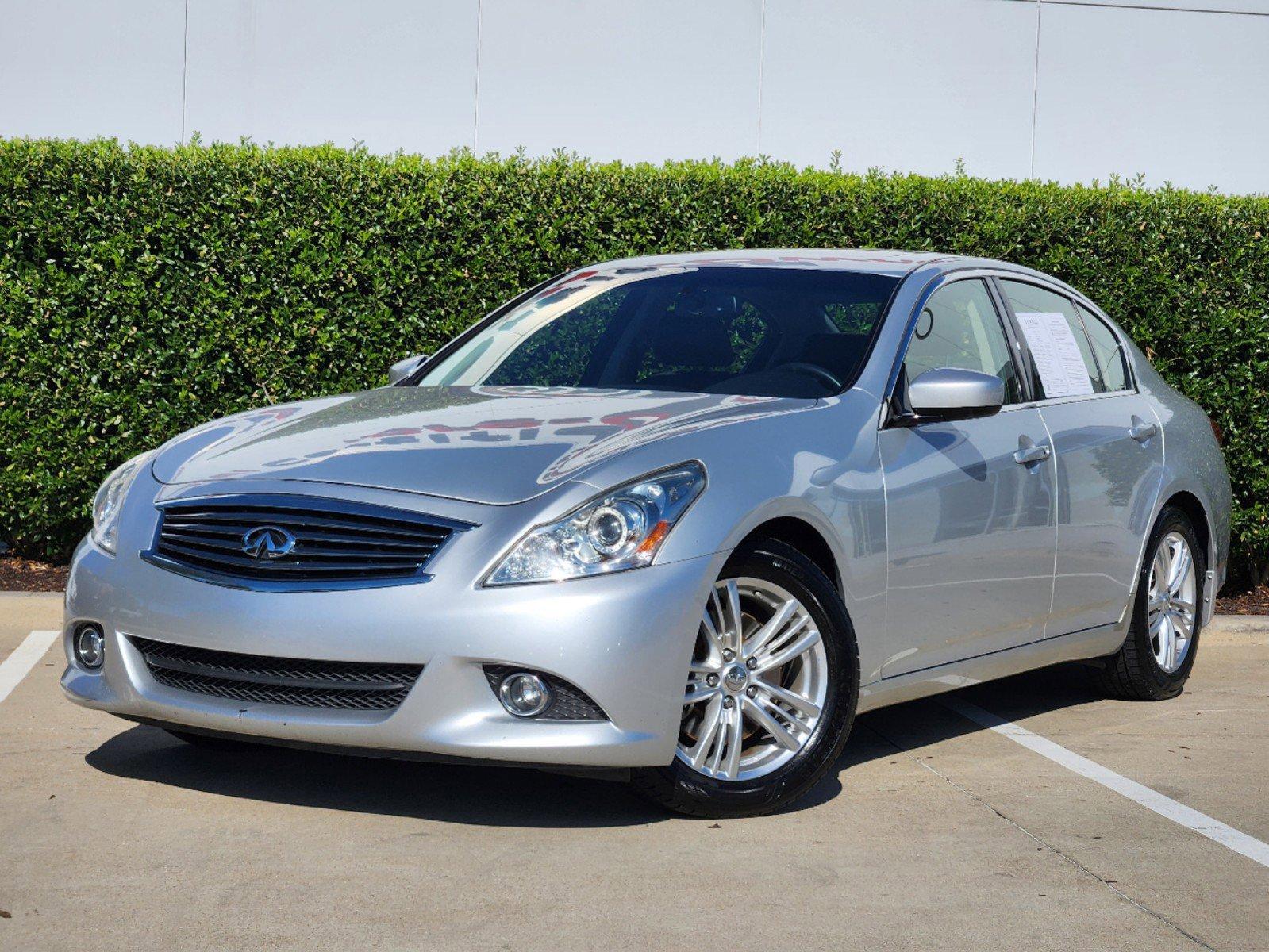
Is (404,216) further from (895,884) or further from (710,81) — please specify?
(895,884)

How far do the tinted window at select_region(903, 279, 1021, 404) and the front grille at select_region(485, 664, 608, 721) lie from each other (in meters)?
1.81

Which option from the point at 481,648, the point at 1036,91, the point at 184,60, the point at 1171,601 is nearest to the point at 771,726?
the point at 481,648

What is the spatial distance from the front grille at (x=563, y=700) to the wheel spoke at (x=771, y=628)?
22.1 inches

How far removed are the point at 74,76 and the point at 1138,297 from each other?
7433mm

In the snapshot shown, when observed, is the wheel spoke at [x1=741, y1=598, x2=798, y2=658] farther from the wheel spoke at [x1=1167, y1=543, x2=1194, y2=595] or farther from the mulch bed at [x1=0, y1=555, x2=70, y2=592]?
the mulch bed at [x1=0, y1=555, x2=70, y2=592]

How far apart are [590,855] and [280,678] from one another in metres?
0.92

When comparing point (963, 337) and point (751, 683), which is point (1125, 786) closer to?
point (751, 683)

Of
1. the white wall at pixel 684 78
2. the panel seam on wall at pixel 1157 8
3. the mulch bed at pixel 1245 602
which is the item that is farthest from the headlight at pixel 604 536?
the panel seam on wall at pixel 1157 8

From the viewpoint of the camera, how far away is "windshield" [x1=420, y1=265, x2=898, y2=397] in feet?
18.1

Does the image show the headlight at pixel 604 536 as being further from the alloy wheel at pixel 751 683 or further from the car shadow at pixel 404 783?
the car shadow at pixel 404 783

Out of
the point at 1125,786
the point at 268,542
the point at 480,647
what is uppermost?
the point at 268,542

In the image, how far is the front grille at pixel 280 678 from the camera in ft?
14.2

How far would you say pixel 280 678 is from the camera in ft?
14.6

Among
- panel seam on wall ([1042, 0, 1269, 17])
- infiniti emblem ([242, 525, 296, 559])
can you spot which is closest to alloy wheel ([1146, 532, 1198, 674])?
infiniti emblem ([242, 525, 296, 559])
